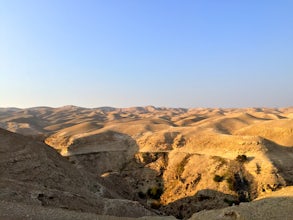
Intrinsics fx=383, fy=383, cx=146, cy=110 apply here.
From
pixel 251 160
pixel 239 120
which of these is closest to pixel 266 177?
pixel 251 160

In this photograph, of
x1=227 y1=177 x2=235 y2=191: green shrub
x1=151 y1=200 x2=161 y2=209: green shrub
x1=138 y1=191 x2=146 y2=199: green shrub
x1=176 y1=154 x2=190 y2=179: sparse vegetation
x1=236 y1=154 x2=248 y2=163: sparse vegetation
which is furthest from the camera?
x1=176 y1=154 x2=190 y2=179: sparse vegetation

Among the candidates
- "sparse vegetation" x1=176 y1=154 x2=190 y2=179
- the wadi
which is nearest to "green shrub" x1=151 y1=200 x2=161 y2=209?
the wadi

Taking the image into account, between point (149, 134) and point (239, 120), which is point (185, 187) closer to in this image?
point (149, 134)

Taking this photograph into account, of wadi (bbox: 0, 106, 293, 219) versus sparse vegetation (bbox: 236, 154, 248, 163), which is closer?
wadi (bbox: 0, 106, 293, 219)

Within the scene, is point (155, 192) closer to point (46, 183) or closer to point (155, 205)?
point (155, 205)

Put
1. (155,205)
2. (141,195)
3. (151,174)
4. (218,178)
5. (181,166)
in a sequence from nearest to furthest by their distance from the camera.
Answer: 1. (155,205)
2. (218,178)
3. (141,195)
4. (181,166)
5. (151,174)

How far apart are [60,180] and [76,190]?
300 centimetres

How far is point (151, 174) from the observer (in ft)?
192

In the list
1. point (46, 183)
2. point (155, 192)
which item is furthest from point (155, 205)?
point (46, 183)

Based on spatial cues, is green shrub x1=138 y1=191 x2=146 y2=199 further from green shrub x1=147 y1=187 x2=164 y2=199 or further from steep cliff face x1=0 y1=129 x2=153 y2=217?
steep cliff face x1=0 y1=129 x2=153 y2=217

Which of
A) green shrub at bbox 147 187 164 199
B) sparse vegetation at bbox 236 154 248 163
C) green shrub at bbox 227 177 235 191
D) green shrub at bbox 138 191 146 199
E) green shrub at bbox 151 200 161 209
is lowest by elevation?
green shrub at bbox 151 200 161 209

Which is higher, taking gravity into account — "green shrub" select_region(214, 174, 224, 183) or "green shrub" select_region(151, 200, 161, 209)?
"green shrub" select_region(214, 174, 224, 183)

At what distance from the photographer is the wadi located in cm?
2652

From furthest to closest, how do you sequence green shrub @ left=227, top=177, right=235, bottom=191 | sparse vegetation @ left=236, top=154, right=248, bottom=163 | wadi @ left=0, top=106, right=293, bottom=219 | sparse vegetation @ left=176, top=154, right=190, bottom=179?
sparse vegetation @ left=176, top=154, right=190, bottom=179, sparse vegetation @ left=236, top=154, right=248, bottom=163, green shrub @ left=227, top=177, right=235, bottom=191, wadi @ left=0, top=106, right=293, bottom=219
